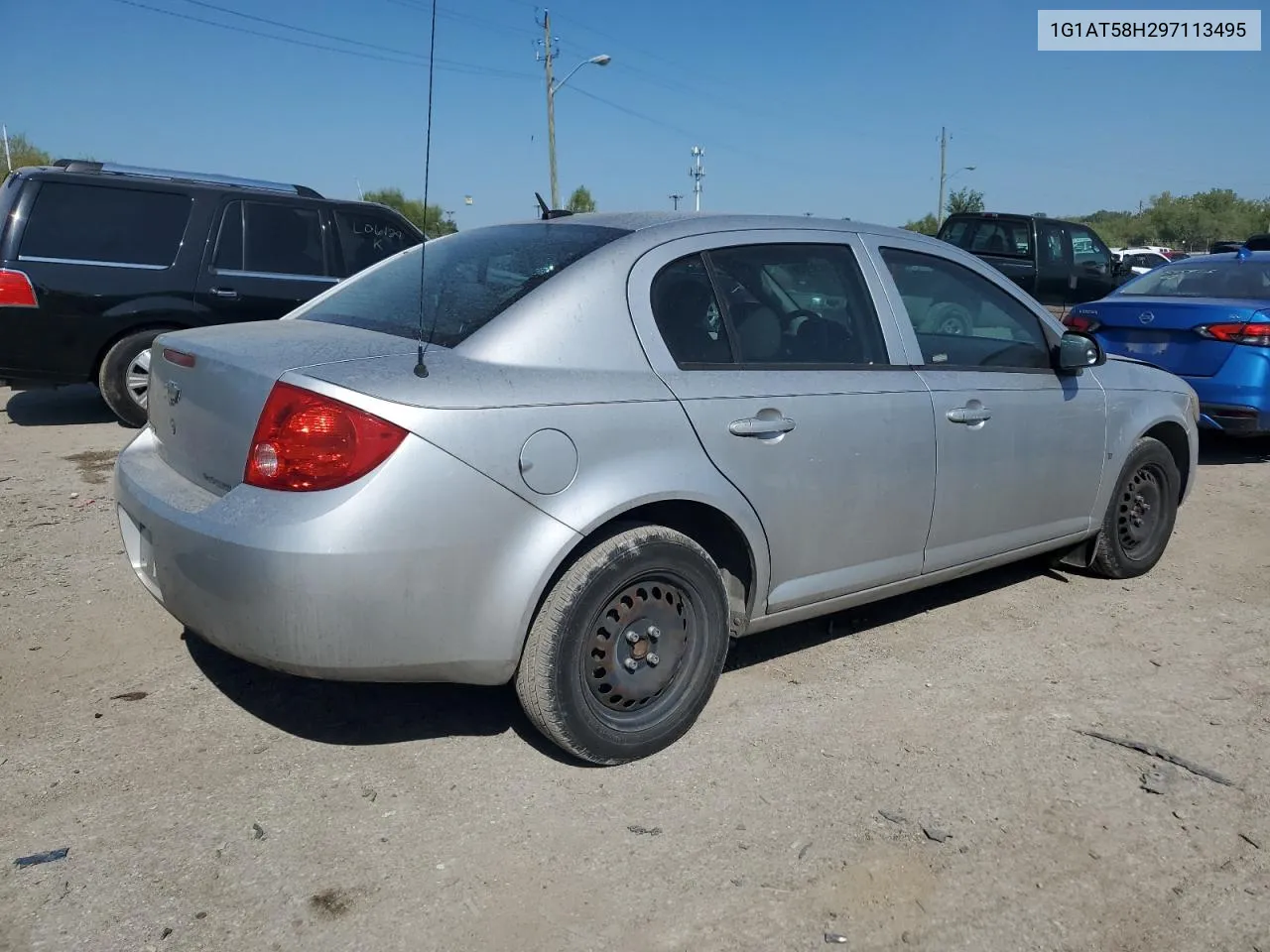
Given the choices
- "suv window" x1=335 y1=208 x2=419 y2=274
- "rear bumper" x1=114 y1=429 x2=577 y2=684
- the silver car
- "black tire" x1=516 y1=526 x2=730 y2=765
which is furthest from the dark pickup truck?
"rear bumper" x1=114 y1=429 x2=577 y2=684

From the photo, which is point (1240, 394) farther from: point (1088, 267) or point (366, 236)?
point (1088, 267)

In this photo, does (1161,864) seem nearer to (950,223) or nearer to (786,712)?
(786,712)

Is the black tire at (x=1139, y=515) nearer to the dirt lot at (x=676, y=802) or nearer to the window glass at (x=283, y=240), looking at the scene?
the dirt lot at (x=676, y=802)

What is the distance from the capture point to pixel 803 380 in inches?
138

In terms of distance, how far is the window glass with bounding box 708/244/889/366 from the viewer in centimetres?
350

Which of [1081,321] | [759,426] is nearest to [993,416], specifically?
[759,426]

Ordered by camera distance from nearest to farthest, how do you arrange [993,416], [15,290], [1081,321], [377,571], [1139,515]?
[377,571] → [993,416] → [1139,515] → [15,290] → [1081,321]

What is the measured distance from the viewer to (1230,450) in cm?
851

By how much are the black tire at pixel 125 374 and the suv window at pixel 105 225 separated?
58cm

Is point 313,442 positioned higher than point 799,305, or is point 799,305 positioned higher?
point 799,305

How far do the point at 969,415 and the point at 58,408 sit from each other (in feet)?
26.4

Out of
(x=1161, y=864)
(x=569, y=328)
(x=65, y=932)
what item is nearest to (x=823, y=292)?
(x=569, y=328)

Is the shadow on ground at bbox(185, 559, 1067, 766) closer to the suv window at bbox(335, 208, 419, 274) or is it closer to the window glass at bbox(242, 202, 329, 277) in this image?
the window glass at bbox(242, 202, 329, 277)

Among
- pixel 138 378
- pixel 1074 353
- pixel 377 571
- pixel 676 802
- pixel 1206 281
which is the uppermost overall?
pixel 1206 281
